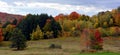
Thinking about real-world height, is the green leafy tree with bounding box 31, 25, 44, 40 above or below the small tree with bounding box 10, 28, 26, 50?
below

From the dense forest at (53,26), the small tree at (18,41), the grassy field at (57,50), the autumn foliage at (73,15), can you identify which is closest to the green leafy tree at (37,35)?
the dense forest at (53,26)

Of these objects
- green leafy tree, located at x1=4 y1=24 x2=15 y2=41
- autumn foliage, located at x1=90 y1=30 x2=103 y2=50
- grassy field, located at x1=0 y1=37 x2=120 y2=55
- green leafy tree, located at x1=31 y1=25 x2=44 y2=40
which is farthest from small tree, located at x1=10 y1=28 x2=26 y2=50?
green leafy tree, located at x1=31 y1=25 x2=44 y2=40

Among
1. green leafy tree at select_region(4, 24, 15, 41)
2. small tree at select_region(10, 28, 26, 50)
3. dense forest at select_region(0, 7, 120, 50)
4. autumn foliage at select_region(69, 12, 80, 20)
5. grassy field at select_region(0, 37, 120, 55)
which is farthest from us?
autumn foliage at select_region(69, 12, 80, 20)

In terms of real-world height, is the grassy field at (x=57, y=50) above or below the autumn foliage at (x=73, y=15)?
below

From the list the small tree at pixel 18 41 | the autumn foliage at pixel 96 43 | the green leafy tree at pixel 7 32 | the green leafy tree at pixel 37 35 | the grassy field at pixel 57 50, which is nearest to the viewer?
the grassy field at pixel 57 50

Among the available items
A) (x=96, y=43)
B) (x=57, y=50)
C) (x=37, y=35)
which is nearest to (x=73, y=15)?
(x=37, y=35)

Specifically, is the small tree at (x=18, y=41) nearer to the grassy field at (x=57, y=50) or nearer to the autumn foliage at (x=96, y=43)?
the grassy field at (x=57, y=50)

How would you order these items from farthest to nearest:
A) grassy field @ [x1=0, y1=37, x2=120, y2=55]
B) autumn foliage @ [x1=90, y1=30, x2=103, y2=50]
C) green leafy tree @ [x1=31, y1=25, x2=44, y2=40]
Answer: green leafy tree @ [x1=31, y1=25, x2=44, y2=40]
autumn foliage @ [x1=90, y1=30, x2=103, y2=50]
grassy field @ [x1=0, y1=37, x2=120, y2=55]

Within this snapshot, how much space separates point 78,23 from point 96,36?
66.9 m

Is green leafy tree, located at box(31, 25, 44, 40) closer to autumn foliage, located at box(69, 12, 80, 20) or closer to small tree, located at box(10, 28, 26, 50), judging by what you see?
small tree, located at box(10, 28, 26, 50)

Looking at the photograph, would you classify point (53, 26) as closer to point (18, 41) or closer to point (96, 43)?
point (18, 41)

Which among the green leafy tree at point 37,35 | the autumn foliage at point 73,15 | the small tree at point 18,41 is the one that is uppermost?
the autumn foliage at point 73,15

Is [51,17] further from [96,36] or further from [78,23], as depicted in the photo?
[96,36]

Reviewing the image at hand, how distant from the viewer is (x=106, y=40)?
5064 inches
